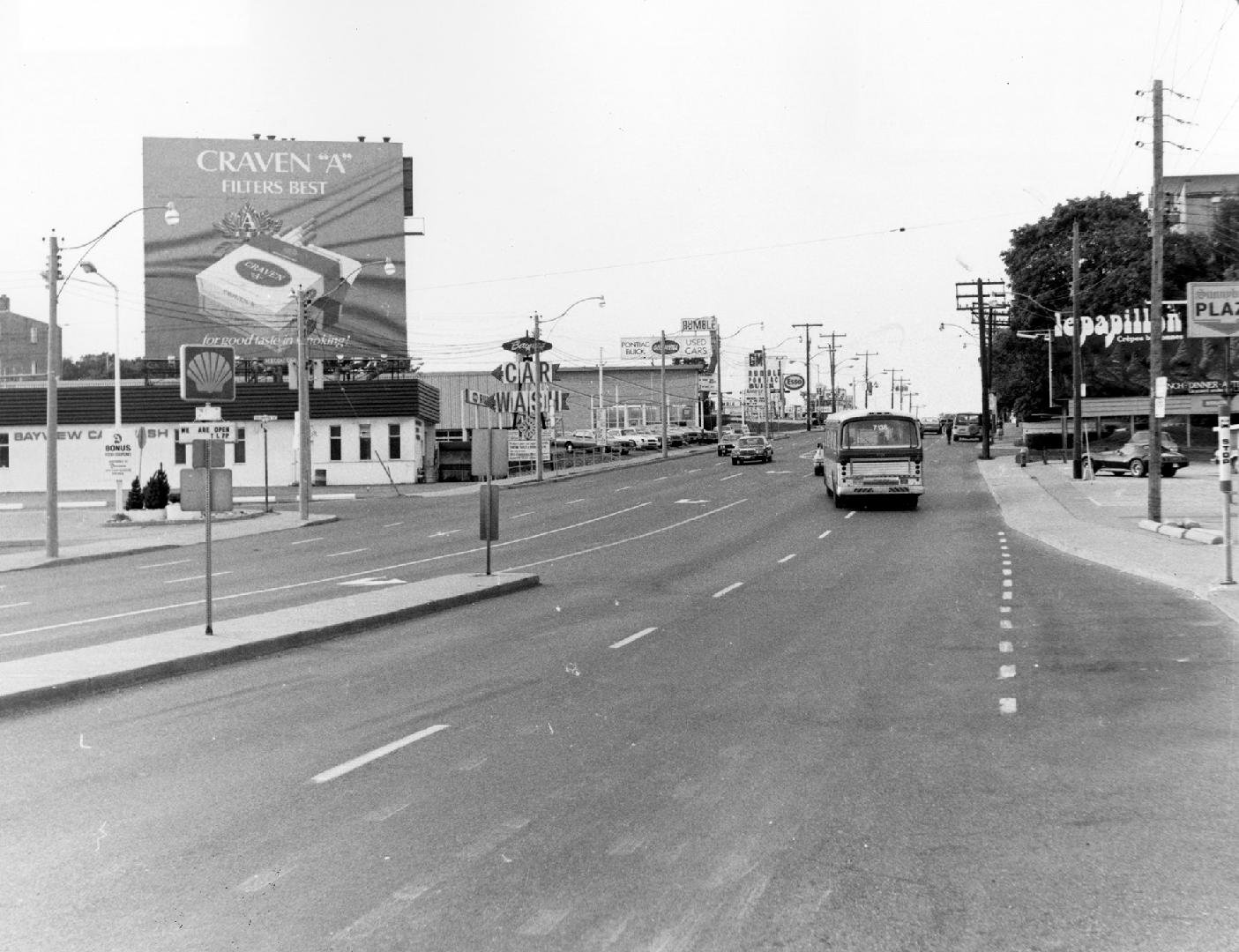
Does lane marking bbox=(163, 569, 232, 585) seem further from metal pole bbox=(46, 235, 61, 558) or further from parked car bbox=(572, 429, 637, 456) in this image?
parked car bbox=(572, 429, 637, 456)

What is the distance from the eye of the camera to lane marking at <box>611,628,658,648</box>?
1452 cm

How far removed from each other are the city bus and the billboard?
41.0 m

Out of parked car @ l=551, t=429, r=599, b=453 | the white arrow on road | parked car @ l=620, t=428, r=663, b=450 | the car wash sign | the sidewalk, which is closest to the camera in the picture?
the sidewalk

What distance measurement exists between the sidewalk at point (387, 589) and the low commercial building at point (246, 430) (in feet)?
12.6

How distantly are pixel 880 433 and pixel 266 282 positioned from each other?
46101mm

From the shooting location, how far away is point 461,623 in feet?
55.1

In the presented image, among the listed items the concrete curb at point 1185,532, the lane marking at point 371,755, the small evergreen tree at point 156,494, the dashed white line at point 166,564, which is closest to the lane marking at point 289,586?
the dashed white line at point 166,564

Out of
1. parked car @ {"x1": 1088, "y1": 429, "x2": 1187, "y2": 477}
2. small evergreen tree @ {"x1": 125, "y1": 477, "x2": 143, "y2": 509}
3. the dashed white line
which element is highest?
parked car @ {"x1": 1088, "y1": 429, "x2": 1187, "y2": 477}

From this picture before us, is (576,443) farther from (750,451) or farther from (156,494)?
(156,494)

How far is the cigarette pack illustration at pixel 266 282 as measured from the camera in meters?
73.7

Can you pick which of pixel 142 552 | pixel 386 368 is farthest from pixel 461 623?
pixel 386 368

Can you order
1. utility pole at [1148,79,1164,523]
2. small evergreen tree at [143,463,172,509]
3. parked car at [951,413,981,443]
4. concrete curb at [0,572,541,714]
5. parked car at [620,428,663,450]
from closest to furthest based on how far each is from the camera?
concrete curb at [0,572,541,714] < utility pole at [1148,79,1164,523] < small evergreen tree at [143,463,172,509] < parked car at [620,428,663,450] < parked car at [951,413,981,443]

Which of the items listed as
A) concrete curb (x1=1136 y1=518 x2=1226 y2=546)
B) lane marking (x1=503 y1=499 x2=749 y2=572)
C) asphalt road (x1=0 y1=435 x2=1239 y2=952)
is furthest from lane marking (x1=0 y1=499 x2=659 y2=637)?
concrete curb (x1=1136 y1=518 x2=1226 y2=546)

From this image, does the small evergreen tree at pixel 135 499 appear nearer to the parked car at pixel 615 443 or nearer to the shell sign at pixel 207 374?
the shell sign at pixel 207 374
